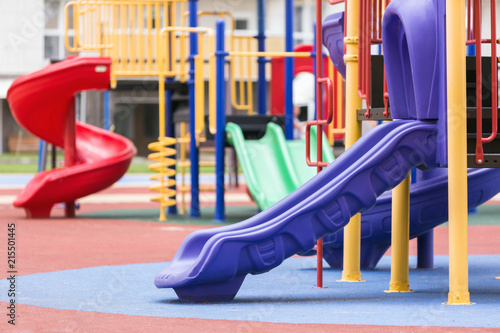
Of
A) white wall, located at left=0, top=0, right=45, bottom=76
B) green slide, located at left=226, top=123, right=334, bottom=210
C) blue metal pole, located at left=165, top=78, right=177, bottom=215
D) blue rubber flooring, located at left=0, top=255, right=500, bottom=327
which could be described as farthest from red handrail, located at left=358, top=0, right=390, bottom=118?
white wall, located at left=0, top=0, right=45, bottom=76

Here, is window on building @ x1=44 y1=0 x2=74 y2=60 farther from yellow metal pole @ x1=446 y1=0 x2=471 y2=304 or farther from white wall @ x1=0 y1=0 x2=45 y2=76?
yellow metal pole @ x1=446 y1=0 x2=471 y2=304

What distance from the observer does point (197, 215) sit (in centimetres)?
1471

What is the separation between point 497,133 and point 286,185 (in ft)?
21.0

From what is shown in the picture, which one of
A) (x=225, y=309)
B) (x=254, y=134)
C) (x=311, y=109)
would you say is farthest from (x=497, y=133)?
(x=311, y=109)

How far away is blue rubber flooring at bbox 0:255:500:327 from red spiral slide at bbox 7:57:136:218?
607 cm

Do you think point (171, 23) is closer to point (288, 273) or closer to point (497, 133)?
point (288, 273)

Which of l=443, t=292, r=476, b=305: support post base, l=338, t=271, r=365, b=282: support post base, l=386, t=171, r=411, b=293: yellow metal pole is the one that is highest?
l=386, t=171, r=411, b=293: yellow metal pole

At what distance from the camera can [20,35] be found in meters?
42.1

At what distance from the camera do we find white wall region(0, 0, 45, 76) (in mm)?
40438

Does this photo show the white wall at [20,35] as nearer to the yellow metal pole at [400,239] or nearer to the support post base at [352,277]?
the support post base at [352,277]

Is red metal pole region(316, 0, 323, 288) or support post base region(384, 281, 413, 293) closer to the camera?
support post base region(384, 281, 413, 293)

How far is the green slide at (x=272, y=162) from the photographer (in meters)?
12.6

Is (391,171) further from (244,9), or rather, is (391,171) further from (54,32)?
(54,32)

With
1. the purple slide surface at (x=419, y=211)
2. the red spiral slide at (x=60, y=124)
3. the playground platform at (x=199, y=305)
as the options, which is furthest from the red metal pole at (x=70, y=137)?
the purple slide surface at (x=419, y=211)
